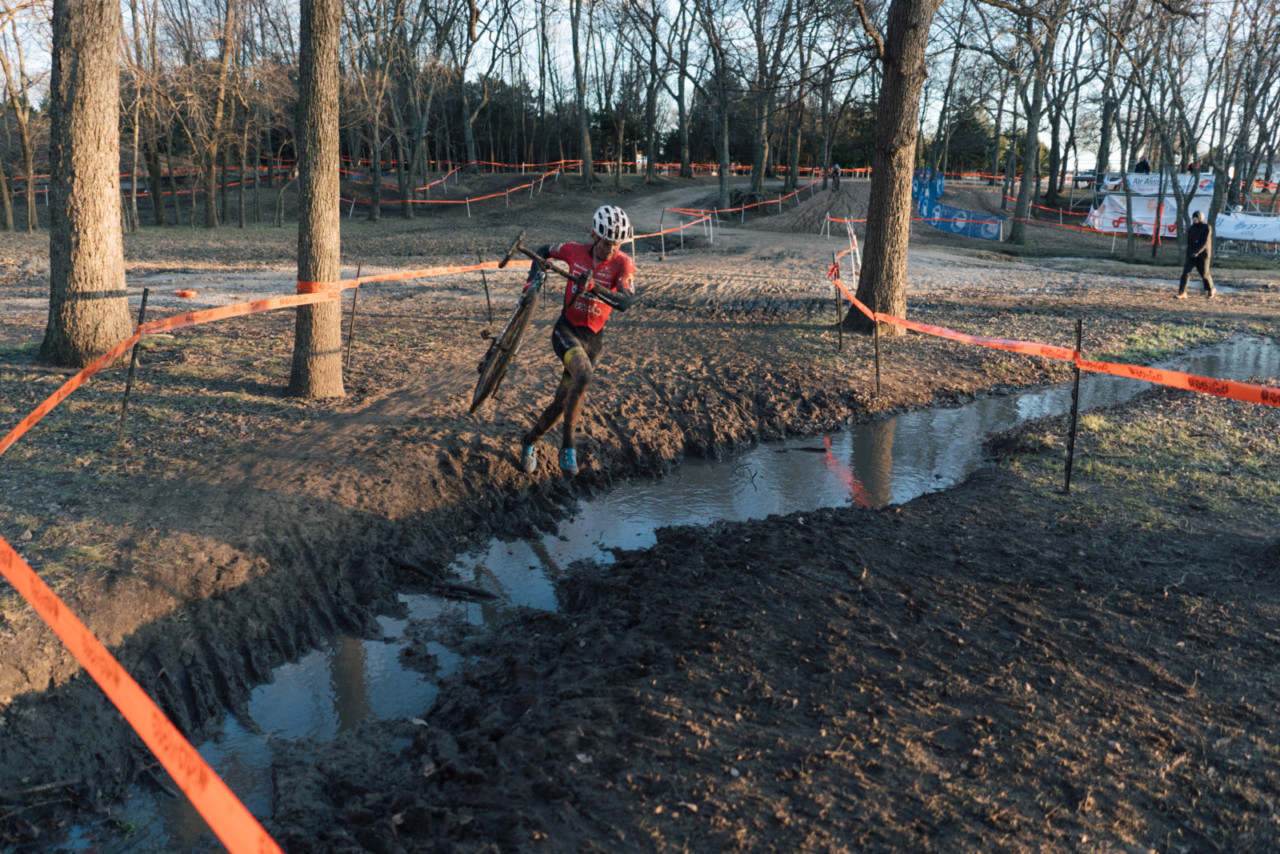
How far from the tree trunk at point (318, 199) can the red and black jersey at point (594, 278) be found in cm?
256

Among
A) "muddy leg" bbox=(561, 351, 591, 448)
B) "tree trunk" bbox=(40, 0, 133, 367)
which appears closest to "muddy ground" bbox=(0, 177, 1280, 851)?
"tree trunk" bbox=(40, 0, 133, 367)

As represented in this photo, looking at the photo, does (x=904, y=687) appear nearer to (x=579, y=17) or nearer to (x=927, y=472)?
(x=927, y=472)

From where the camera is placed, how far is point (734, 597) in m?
4.76

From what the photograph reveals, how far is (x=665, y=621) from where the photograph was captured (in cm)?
455

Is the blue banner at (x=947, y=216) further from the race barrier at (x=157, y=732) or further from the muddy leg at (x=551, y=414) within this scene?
the race barrier at (x=157, y=732)

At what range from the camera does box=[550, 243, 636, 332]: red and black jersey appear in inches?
259

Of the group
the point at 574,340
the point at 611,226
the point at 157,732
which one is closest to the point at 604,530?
the point at 574,340

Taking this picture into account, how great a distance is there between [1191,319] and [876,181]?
7.72 m

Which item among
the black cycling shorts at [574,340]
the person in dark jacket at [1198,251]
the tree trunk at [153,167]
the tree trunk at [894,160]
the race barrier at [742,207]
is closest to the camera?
the black cycling shorts at [574,340]

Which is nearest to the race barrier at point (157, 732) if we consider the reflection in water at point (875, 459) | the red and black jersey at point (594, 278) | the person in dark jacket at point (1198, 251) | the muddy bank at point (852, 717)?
the muddy bank at point (852, 717)

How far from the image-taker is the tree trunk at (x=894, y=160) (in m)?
11.3

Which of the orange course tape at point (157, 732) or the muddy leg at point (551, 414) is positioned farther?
the muddy leg at point (551, 414)

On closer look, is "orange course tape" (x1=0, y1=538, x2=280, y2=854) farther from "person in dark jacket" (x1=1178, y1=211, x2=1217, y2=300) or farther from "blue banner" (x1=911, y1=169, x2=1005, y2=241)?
"blue banner" (x1=911, y1=169, x2=1005, y2=241)

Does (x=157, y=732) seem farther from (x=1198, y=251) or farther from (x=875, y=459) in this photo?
(x=1198, y=251)
